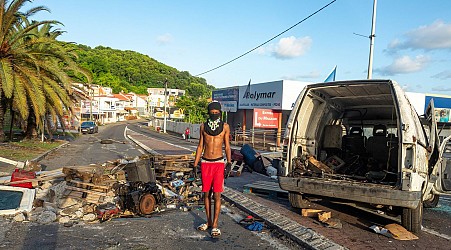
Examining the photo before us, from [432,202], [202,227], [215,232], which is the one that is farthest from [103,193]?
[432,202]

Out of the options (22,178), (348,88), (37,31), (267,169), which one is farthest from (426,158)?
(37,31)

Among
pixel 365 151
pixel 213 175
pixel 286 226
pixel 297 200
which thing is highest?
pixel 365 151

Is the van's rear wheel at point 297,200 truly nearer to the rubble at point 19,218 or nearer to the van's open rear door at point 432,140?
the van's open rear door at point 432,140

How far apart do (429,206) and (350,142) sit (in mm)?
2167

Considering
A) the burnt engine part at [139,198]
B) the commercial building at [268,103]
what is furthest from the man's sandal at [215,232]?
the commercial building at [268,103]

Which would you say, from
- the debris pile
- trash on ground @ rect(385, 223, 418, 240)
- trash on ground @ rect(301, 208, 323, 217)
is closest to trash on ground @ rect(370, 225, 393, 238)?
trash on ground @ rect(385, 223, 418, 240)

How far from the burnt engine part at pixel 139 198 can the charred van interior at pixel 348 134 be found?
8.57 ft

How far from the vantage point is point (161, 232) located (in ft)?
18.1

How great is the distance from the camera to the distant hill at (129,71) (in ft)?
344

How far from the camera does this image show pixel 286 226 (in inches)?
223

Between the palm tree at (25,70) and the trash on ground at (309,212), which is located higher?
A: the palm tree at (25,70)

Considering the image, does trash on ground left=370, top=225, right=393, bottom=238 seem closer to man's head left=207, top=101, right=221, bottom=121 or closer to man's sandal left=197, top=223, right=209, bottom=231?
man's sandal left=197, top=223, right=209, bottom=231

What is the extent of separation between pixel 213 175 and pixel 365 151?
382 cm

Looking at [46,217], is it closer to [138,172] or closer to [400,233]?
[138,172]
